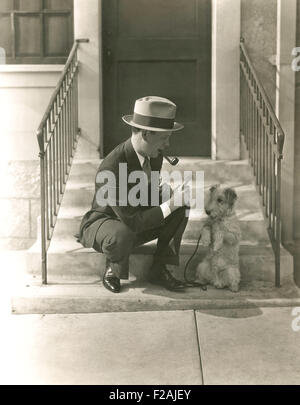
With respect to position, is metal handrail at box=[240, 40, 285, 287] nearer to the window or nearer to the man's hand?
the man's hand

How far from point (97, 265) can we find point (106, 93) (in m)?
2.13

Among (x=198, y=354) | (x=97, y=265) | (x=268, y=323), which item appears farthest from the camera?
(x=97, y=265)

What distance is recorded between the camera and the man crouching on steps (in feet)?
16.0

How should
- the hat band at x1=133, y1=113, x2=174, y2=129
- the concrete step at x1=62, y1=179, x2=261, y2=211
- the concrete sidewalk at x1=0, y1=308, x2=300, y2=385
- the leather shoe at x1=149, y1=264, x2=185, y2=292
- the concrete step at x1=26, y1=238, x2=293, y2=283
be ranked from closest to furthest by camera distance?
the concrete sidewalk at x1=0, y1=308, x2=300, y2=385
the hat band at x1=133, y1=113, x2=174, y2=129
the leather shoe at x1=149, y1=264, x2=185, y2=292
the concrete step at x1=26, y1=238, x2=293, y2=283
the concrete step at x1=62, y1=179, x2=261, y2=211

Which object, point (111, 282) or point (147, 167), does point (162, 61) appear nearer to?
point (147, 167)

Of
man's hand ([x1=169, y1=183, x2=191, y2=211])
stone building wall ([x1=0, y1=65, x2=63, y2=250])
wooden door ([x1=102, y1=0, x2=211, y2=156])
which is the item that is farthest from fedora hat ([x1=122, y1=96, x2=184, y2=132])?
stone building wall ([x1=0, y1=65, x2=63, y2=250])

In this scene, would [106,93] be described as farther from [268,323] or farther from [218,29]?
[268,323]

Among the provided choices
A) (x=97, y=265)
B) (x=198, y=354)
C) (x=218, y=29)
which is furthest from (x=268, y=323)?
(x=218, y=29)

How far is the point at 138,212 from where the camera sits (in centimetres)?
500

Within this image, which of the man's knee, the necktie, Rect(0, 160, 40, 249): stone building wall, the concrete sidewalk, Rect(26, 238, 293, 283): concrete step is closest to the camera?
the concrete sidewalk

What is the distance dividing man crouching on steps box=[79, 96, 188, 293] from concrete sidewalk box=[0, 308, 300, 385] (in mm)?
416

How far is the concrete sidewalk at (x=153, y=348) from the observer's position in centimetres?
394

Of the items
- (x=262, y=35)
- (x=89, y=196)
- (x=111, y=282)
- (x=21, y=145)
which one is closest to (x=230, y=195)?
(x=111, y=282)

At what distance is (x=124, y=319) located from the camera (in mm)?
4875
